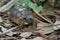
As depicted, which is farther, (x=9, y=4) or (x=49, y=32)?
(x=9, y=4)

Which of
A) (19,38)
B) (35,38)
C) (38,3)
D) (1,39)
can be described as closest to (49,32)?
(35,38)

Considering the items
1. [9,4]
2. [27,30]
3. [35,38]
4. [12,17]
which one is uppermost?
[9,4]

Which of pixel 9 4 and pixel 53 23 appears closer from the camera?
pixel 53 23

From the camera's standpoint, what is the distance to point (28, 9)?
261 centimetres

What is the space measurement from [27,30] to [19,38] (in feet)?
0.59

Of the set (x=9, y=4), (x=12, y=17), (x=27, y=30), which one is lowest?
(x=27, y=30)

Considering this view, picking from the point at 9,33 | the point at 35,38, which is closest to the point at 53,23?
the point at 35,38

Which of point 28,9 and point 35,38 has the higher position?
point 28,9

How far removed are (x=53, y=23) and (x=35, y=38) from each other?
1.18 feet

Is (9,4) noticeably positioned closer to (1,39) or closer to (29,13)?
(29,13)

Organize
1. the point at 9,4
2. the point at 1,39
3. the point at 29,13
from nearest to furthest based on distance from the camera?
the point at 1,39
the point at 29,13
the point at 9,4

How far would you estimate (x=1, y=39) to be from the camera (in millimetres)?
2135

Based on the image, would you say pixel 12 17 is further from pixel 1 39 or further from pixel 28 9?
pixel 1 39

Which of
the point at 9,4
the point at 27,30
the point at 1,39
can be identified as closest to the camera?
the point at 1,39
